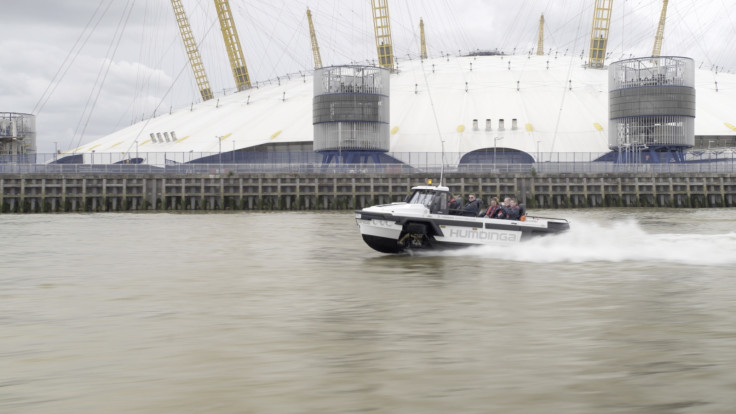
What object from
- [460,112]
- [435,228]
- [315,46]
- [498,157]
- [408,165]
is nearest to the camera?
[435,228]

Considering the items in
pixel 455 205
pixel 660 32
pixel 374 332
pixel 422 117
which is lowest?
pixel 374 332

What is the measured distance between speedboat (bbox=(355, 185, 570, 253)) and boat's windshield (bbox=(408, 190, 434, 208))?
1.9 inches

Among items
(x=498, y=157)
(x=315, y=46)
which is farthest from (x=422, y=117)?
(x=315, y=46)

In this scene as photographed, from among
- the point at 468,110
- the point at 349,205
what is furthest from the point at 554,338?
the point at 468,110

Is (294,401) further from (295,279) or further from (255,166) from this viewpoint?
(255,166)

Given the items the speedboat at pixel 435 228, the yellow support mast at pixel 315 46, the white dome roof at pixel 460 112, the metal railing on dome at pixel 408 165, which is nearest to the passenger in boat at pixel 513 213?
the speedboat at pixel 435 228

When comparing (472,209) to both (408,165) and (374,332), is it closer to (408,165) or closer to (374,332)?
(374,332)

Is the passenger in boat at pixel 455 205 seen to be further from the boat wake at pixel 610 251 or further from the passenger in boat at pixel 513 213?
the passenger in boat at pixel 513 213

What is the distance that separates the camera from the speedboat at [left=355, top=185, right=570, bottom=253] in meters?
28.4

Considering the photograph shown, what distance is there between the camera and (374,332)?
15.0 meters

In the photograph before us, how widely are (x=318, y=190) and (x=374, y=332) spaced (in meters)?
60.9

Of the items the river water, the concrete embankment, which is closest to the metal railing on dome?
the concrete embankment

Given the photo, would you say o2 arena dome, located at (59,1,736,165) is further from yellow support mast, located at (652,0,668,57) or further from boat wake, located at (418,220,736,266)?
boat wake, located at (418,220,736,266)

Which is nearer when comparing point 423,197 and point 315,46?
point 423,197
